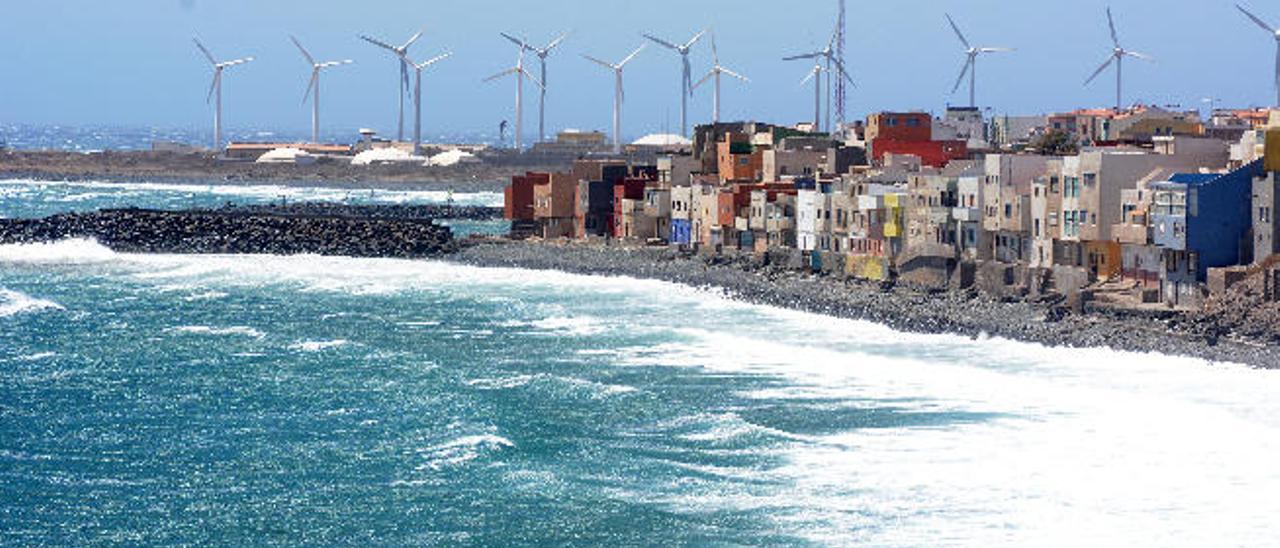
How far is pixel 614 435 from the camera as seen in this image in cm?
4856

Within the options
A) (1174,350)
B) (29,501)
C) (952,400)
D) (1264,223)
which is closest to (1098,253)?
(1264,223)

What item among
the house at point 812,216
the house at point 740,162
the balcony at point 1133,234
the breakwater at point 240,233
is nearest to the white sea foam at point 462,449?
the balcony at point 1133,234

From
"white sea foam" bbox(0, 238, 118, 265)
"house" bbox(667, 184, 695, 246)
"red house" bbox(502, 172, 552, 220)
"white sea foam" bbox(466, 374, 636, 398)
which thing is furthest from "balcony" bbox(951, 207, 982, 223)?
"white sea foam" bbox(0, 238, 118, 265)

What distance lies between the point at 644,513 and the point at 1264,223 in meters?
34.7

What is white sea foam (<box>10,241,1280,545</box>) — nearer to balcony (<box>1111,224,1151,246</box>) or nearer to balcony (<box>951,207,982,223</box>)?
balcony (<box>1111,224,1151,246</box>)

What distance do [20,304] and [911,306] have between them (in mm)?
36198

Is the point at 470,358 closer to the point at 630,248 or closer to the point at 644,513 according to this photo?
the point at 644,513

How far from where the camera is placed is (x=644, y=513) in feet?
131

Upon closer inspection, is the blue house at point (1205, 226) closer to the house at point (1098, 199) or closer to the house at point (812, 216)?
the house at point (1098, 199)

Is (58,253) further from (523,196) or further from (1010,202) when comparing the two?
(1010,202)

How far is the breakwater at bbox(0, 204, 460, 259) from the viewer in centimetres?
11825

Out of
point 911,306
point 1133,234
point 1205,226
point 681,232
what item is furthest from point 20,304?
point 1205,226

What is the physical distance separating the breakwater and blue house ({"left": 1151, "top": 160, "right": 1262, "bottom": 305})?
2056 inches

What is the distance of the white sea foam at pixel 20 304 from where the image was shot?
80938 millimetres
